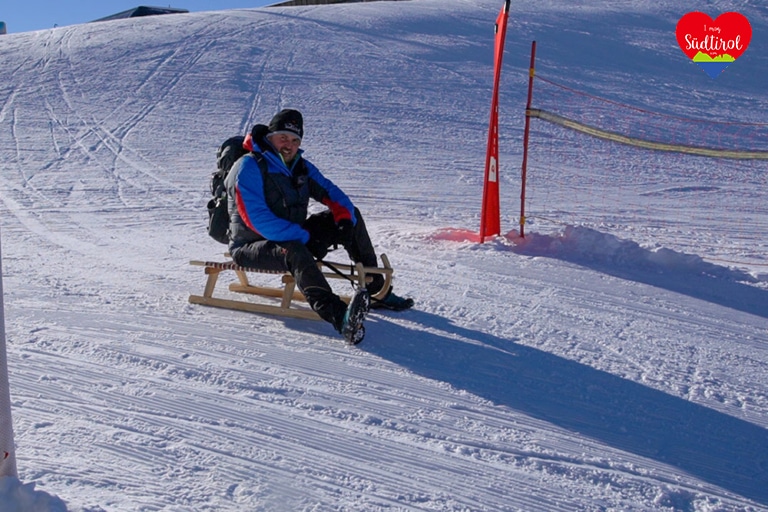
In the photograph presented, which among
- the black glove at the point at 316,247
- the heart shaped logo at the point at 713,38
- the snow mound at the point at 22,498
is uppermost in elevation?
the heart shaped logo at the point at 713,38

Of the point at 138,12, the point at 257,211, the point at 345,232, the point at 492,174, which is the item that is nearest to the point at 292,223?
the point at 257,211

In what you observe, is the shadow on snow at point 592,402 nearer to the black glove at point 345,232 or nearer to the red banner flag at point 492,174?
the black glove at point 345,232

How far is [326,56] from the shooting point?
19734 mm

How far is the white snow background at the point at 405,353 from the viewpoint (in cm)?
303

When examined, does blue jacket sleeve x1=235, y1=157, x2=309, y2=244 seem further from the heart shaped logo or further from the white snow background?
the heart shaped logo

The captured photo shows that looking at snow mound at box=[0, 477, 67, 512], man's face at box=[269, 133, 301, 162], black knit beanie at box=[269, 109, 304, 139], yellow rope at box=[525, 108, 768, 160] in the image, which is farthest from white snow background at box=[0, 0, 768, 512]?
black knit beanie at box=[269, 109, 304, 139]

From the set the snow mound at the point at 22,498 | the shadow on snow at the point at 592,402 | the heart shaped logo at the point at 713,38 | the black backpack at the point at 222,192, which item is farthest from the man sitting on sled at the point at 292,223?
the heart shaped logo at the point at 713,38

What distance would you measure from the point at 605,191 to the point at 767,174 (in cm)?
336

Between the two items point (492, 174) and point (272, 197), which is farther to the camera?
point (492, 174)

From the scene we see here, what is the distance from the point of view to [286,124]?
4754 millimetres

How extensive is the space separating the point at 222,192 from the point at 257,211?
0.74 metres

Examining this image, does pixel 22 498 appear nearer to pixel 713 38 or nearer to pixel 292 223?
pixel 292 223

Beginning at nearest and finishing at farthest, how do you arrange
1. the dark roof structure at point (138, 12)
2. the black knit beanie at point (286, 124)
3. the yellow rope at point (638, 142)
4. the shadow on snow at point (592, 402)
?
the shadow on snow at point (592, 402)
the black knit beanie at point (286, 124)
the yellow rope at point (638, 142)
the dark roof structure at point (138, 12)

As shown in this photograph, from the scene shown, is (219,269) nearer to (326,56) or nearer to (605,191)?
(605,191)
